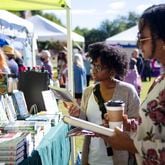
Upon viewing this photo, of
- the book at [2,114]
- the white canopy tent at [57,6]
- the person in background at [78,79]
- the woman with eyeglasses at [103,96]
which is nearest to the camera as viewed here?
the woman with eyeglasses at [103,96]

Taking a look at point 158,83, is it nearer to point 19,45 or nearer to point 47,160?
point 47,160

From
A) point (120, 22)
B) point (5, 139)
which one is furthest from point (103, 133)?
point (120, 22)

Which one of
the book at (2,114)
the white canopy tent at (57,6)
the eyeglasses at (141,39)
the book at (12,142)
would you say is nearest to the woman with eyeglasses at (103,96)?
the book at (12,142)

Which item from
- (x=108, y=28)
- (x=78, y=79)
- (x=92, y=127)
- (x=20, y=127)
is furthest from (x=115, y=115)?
(x=108, y=28)

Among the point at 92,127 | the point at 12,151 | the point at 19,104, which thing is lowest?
the point at 12,151

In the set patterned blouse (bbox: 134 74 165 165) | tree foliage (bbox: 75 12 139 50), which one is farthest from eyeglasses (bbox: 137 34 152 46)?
tree foliage (bbox: 75 12 139 50)

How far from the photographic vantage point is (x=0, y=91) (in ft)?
10.4

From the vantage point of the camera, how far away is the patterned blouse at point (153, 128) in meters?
1.50

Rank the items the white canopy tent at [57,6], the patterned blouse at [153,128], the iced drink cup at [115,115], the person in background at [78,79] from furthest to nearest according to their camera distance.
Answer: the person in background at [78,79], the white canopy tent at [57,6], the iced drink cup at [115,115], the patterned blouse at [153,128]

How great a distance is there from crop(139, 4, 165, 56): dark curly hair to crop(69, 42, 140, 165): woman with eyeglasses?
105cm

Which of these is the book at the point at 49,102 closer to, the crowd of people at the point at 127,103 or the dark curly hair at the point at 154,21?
the crowd of people at the point at 127,103

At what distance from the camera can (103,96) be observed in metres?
2.72

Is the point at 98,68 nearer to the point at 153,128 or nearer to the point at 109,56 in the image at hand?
the point at 109,56

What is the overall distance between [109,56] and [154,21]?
1120mm
